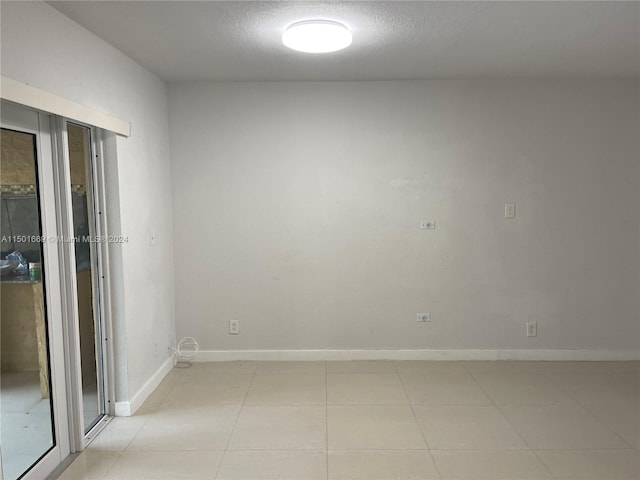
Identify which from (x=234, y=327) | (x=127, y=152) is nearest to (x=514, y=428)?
(x=234, y=327)

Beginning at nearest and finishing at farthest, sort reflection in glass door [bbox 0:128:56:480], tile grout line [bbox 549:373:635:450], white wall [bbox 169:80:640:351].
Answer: reflection in glass door [bbox 0:128:56:480] < tile grout line [bbox 549:373:635:450] < white wall [bbox 169:80:640:351]

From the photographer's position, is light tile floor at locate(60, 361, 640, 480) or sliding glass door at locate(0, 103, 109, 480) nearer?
sliding glass door at locate(0, 103, 109, 480)

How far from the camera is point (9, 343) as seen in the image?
2275 mm

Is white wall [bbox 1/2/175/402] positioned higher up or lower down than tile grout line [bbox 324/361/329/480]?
higher up

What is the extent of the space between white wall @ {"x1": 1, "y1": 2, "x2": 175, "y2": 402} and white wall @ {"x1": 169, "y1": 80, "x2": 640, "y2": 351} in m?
0.27

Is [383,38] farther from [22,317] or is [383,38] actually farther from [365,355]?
[365,355]

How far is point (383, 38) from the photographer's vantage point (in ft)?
9.60

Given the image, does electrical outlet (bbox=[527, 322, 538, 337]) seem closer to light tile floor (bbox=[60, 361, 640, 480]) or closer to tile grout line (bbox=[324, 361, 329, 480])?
light tile floor (bbox=[60, 361, 640, 480])

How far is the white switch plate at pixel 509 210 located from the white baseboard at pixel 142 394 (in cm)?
299


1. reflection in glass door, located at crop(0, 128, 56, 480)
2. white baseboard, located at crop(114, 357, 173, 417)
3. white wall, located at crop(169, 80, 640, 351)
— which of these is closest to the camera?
reflection in glass door, located at crop(0, 128, 56, 480)

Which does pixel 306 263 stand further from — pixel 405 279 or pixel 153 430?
pixel 153 430

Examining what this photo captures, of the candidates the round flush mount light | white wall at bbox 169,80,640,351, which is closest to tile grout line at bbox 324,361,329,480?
white wall at bbox 169,80,640,351

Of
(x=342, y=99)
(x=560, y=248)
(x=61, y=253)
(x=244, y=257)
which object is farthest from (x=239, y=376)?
(x=560, y=248)

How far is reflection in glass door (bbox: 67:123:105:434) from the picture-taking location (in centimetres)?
291
